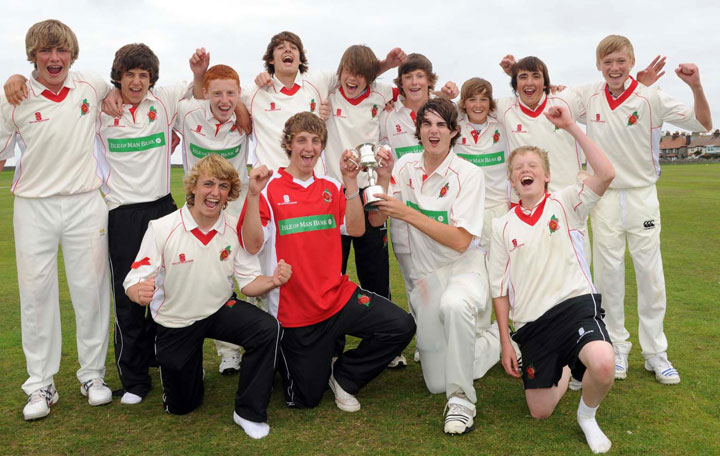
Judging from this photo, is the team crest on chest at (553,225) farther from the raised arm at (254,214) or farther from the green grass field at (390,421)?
the raised arm at (254,214)

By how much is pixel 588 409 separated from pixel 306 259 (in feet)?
6.75

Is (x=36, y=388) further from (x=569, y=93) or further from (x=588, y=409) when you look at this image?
(x=569, y=93)

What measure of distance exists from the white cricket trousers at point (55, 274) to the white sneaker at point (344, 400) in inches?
72.2

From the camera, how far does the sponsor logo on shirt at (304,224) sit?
4297 millimetres

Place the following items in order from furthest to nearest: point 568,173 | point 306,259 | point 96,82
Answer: point 568,173
point 96,82
point 306,259

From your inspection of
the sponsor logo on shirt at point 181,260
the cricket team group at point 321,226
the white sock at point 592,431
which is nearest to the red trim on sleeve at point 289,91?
the cricket team group at point 321,226

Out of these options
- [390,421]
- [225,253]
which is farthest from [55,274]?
[390,421]

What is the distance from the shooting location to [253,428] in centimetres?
390

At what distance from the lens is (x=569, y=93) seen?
5.23 metres

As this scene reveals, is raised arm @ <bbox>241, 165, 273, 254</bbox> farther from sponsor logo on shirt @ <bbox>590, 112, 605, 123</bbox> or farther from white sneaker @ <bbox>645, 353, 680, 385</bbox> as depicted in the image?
white sneaker @ <bbox>645, 353, 680, 385</bbox>

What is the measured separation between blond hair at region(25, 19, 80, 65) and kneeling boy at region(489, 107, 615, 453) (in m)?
3.25

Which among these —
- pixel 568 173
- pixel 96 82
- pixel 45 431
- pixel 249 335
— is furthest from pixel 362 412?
pixel 96 82

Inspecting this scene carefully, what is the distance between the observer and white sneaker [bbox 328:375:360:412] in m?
4.24

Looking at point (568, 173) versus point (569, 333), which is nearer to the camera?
A: point (569, 333)
